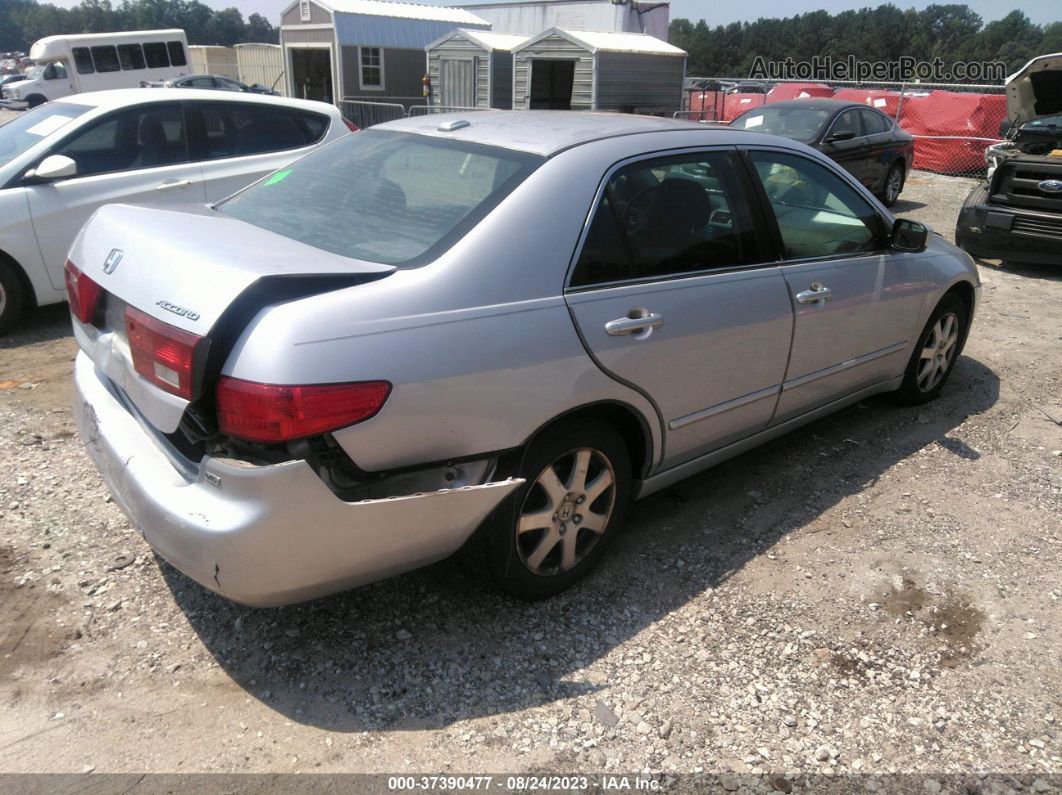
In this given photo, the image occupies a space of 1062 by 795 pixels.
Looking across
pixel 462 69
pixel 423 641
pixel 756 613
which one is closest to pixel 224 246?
pixel 423 641

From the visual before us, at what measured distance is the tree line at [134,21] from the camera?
99000mm

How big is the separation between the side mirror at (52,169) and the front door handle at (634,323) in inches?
184

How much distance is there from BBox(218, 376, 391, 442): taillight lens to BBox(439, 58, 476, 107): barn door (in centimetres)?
2142

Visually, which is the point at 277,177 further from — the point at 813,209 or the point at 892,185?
the point at 892,185

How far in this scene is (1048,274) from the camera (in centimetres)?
894

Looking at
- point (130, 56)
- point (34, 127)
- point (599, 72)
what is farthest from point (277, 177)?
point (130, 56)

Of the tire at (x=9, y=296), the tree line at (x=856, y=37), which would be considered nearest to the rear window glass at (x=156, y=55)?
the tire at (x=9, y=296)

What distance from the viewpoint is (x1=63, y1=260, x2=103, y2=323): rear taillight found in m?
2.83

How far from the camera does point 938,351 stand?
502 centimetres

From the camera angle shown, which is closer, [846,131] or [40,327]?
[40,327]

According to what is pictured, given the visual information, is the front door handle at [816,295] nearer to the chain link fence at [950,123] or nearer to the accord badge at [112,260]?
the accord badge at [112,260]

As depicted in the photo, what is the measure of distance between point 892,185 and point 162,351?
12177 mm

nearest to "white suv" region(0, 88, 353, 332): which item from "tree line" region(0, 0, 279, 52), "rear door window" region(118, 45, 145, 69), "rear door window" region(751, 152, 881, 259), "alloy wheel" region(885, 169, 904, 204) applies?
"rear door window" region(751, 152, 881, 259)

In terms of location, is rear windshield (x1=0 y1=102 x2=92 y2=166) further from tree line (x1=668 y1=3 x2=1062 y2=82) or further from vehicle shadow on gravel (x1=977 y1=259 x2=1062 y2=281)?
tree line (x1=668 y1=3 x2=1062 y2=82)
